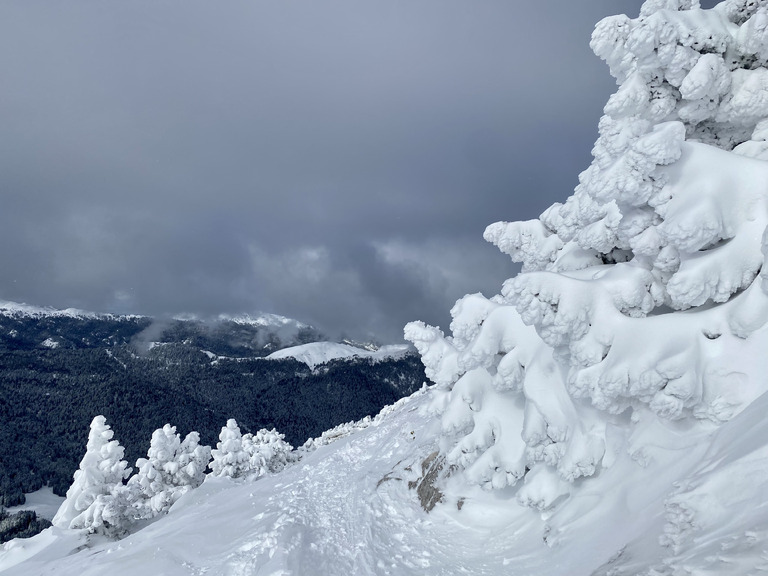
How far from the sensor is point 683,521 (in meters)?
6.54

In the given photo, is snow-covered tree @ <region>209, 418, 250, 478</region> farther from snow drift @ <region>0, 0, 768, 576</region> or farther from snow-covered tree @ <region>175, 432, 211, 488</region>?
snow drift @ <region>0, 0, 768, 576</region>

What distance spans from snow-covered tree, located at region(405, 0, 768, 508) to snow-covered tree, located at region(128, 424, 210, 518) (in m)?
33.5

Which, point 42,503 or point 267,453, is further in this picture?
point 42,503

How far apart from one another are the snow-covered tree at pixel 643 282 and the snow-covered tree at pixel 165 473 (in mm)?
33535

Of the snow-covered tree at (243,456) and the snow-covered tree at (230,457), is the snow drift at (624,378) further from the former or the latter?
the snow-covered tree at (243,456)

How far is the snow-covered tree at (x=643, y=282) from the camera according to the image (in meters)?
8.78

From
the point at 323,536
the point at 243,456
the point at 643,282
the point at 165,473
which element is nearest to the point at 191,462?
the point at 165,473

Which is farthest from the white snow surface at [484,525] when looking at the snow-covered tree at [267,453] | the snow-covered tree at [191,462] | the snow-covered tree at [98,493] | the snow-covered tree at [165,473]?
the snow-covered tree at [267,453]

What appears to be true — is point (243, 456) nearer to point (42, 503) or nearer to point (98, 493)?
point (98, 493)

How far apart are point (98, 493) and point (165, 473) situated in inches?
214

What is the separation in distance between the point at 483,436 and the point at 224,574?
27.7 feet

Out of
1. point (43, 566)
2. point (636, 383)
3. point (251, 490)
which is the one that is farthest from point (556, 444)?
point (43, 566)

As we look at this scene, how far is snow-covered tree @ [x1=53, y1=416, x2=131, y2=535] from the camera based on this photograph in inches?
1246

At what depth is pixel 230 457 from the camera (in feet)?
144
